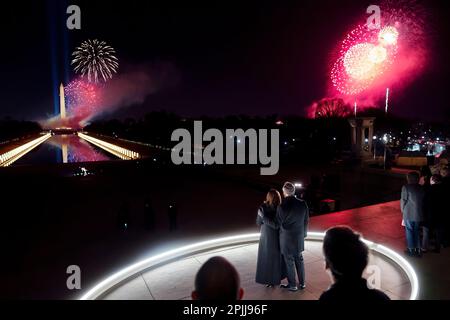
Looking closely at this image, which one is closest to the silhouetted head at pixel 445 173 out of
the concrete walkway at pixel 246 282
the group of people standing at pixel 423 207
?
the group of people standing at pixel 423 207

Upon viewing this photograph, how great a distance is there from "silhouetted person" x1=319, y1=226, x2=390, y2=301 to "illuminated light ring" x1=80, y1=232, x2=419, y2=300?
3.02 meters

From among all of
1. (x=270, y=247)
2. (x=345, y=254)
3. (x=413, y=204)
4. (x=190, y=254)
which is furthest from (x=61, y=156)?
(x=345, y=254)

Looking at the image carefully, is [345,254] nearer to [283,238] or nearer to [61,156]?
[283,238]

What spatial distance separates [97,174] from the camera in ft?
96.7

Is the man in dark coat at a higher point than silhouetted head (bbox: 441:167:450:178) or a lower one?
lower

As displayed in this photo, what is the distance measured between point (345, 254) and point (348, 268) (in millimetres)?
84

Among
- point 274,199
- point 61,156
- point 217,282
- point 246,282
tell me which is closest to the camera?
point 217,282

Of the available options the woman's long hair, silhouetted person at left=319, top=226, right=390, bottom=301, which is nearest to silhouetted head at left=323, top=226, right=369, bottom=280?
silhouetted person at left=319, top=226, right=390, bottom=301

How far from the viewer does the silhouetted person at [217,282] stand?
73.9 inches

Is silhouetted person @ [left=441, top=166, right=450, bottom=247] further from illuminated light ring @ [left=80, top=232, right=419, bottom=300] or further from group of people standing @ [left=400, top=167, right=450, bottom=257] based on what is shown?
illuminated light ring @ [left=80, top=232, right=419, bottom=300]

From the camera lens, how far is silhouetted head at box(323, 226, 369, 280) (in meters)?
2.02

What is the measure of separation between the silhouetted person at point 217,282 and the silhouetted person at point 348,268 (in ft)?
1.93

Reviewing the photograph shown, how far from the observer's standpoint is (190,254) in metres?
6.94

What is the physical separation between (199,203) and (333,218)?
9463mm
